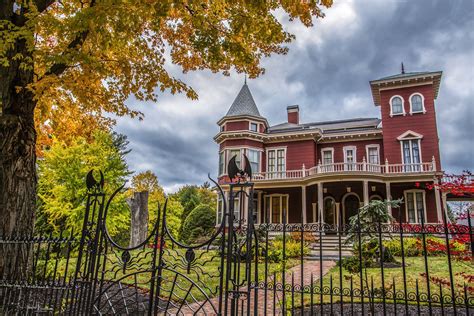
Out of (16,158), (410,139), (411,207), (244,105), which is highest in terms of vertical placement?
(244,105)

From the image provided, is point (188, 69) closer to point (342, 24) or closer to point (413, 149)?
point (342, 24)

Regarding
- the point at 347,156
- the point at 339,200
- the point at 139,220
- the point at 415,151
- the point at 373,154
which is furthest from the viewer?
the point at 347,156

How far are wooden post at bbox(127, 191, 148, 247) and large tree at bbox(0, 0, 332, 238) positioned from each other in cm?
758

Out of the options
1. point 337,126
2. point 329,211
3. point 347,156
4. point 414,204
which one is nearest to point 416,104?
point 347,156

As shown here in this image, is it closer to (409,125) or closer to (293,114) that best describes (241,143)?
(293,114)

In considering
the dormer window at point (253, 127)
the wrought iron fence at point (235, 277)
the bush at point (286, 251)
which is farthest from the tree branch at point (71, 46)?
the dormer window at point (253, 127)

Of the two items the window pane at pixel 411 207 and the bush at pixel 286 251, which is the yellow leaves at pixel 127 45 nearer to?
the bush at pixel 286 251

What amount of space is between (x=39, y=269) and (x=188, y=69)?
241 inches

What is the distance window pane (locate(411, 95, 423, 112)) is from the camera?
19.5 metres

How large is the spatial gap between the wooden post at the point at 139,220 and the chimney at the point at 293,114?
1495cm

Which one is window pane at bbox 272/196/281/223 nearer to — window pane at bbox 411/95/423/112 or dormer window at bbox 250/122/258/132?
dormer window at bbox 250/122/258/132

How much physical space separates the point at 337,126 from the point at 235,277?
22241mm

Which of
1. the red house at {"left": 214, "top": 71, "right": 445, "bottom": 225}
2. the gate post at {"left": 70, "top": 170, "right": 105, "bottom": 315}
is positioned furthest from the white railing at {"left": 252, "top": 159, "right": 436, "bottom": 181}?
the gate post at {"left": 70, "top": 170, "right": 105, "bottom": 315}

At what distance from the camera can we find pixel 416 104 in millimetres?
19594
